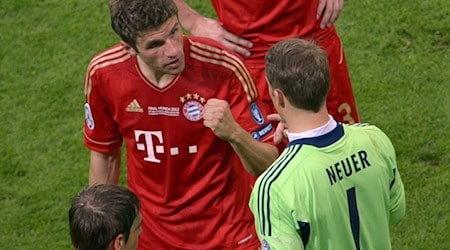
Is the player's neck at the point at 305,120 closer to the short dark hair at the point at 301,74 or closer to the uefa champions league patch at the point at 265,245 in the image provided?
the short dark hair at the point at 301,74

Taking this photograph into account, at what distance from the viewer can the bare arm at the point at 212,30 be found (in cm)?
658

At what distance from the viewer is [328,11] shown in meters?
6.59

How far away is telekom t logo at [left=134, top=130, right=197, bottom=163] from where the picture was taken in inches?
222

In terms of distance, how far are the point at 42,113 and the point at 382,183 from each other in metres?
4.79

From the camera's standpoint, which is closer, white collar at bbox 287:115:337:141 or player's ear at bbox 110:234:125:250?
player's ear at bbox 110:234:125:250

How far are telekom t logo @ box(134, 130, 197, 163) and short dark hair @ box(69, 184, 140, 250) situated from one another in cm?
97

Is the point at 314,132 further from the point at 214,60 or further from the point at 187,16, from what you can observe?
the point at 187,16

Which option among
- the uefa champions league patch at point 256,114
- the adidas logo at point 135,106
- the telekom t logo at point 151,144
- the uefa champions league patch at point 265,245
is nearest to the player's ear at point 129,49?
the adidas logo at point 135,106

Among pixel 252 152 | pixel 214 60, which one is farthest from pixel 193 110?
pixel 252 152

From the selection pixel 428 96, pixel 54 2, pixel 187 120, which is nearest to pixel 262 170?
pixel 187 120

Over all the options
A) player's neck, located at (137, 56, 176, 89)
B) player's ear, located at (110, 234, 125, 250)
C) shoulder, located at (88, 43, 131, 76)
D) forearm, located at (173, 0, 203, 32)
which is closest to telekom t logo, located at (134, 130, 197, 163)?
player's neck, located at (137, 56, 176, 89)

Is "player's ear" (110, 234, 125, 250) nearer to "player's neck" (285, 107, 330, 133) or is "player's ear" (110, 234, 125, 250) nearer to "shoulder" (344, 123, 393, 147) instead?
"player's neck" (285, 107, 330, 133)

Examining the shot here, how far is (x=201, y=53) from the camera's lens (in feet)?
18.2

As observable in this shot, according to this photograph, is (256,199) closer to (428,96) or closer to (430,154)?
(430,154)
